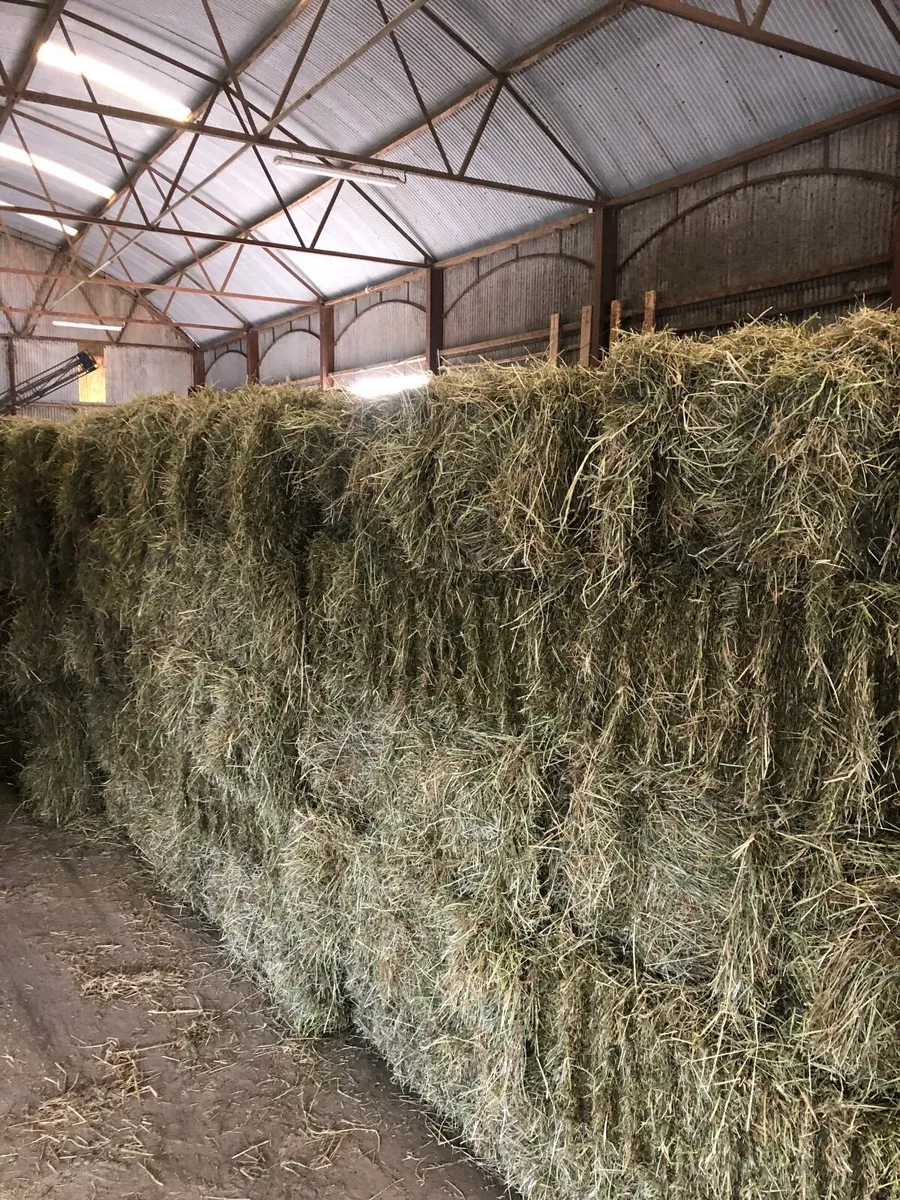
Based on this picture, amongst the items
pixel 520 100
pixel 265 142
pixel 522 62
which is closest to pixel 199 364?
pixel 265 142

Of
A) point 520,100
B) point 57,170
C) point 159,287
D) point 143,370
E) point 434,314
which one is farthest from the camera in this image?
point 143,370

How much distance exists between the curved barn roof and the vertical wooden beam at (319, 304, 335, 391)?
1.58 meters

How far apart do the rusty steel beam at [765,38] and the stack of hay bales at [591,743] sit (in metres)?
4.57

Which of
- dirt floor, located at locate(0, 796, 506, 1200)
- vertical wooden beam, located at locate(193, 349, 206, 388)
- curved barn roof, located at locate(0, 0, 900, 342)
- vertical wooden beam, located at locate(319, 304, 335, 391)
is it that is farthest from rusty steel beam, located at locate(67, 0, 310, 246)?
vertical wooden beam, located at locate(193, 349, 206, 388)

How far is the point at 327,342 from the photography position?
1725cm

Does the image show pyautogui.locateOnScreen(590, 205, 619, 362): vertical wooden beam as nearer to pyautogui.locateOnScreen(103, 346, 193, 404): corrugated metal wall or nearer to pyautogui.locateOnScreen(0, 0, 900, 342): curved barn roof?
pyautogui.locateOnScreen(0, 0, 900, 342): curved barn roof

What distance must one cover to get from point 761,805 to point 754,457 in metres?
0.92

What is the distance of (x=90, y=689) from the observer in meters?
5.70

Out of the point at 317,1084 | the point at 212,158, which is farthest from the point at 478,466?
the point at 212,158

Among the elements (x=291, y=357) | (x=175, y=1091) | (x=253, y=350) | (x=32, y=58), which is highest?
(x=32, y=58)

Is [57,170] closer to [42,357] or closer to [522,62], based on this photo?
[42,357]

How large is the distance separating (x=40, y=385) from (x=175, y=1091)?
70.9ft

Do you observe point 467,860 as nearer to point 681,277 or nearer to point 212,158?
point 681,277

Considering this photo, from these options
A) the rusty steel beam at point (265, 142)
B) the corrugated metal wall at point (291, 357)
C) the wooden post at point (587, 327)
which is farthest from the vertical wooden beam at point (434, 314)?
the corrugated metal wall at point (291, 357)
